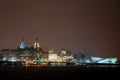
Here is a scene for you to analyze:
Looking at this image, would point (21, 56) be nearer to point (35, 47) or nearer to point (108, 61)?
point (35, 47)

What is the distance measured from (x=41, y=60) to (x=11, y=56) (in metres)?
12.0

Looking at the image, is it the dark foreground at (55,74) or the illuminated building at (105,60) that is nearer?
the dark foreground at (55,74)

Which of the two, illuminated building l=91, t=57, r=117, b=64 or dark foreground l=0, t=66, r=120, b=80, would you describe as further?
illuminated building l=91, t=57, r=117, b=64

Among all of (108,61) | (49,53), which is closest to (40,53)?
(49,53)

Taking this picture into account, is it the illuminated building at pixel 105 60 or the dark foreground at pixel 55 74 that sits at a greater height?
the illuminated building at pixel 105 60

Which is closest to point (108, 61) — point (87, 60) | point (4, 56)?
point (87, 60)

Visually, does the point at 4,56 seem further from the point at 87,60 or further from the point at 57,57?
the point at 87,60

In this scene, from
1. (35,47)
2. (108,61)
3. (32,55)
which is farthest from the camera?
(35,47)

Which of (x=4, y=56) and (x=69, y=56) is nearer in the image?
(x=4, y=56)

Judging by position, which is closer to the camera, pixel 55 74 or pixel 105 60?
pixel 55 74

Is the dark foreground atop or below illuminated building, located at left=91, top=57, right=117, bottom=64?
below

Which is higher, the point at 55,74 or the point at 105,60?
the point at 105,60

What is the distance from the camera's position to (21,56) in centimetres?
12875

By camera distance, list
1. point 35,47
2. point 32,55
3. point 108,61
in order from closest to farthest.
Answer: point 108,61 → point 32,55 → point 35,47
